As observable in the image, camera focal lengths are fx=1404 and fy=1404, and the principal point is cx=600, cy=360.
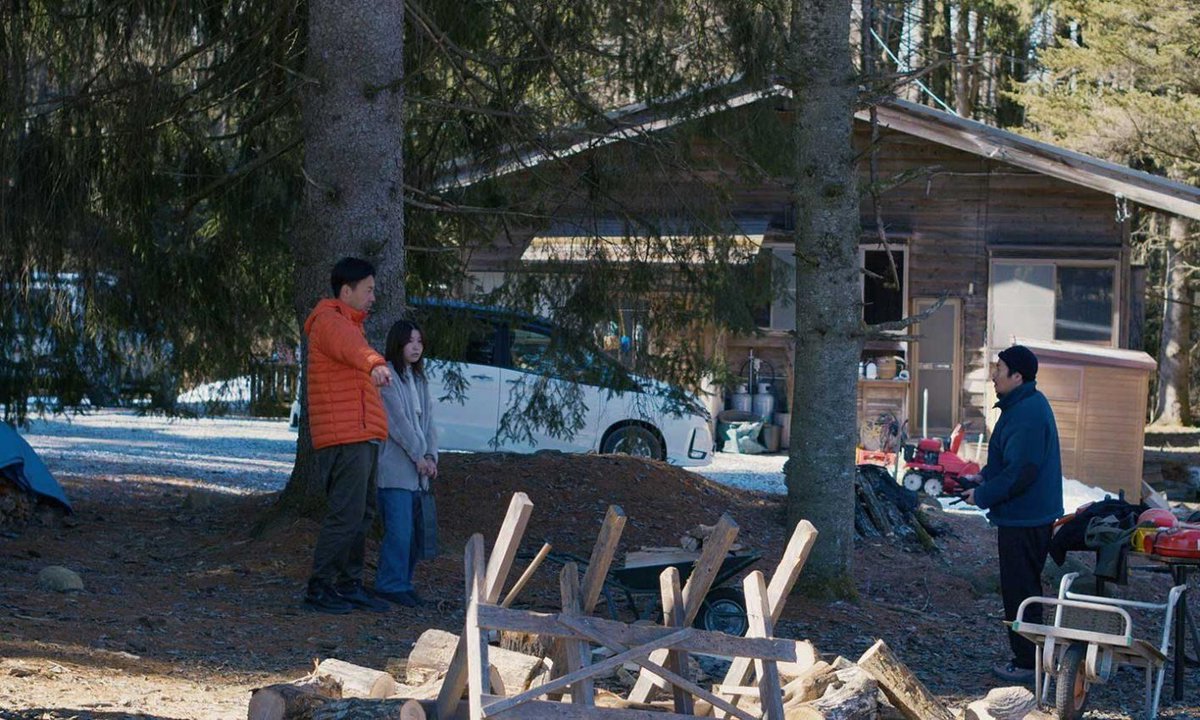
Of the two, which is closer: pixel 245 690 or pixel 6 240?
pixel 245 690

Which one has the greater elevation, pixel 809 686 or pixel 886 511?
pixel 886 511

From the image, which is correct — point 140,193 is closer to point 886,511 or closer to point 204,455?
point 886,511

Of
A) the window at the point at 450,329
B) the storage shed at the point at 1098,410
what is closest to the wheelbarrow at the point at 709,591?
the window at the point at 450,329

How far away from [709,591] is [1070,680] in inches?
71.6

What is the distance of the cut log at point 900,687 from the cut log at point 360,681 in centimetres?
191

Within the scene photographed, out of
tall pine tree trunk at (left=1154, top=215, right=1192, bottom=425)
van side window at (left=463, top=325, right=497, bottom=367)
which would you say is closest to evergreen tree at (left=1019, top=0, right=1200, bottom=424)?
tall pine tree trunk at (left=1154, top=215, right=1192, bottom=425)

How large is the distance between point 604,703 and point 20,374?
686cm

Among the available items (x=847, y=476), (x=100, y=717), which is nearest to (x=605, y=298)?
(x=847, y=476)

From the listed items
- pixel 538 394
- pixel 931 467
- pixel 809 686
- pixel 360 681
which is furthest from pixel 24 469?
pixel 931 467

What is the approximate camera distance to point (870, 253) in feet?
67.2

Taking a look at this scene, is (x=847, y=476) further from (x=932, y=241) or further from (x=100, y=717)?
(x=932, y=241)

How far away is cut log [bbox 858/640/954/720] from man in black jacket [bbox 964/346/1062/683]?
1.69 m

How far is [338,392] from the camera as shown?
7309 mm

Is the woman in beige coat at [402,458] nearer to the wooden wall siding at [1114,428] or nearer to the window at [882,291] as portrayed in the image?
the wooden wall siding at [1114,428]
